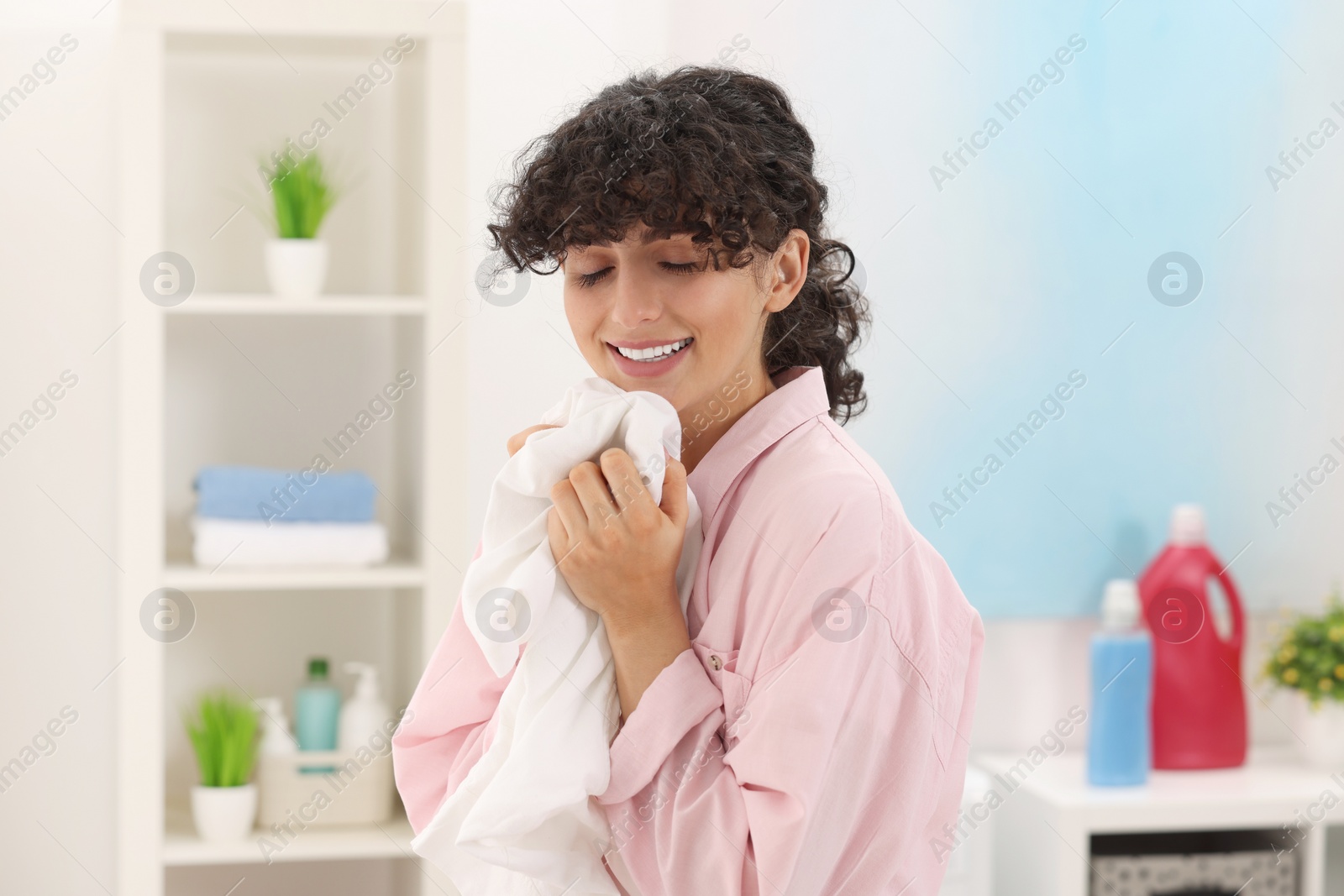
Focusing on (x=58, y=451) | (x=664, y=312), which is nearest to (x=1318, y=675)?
(x=664, y=312)

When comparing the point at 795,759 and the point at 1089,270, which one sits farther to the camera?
the point at 1089,270

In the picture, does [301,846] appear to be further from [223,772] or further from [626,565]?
[626,565]

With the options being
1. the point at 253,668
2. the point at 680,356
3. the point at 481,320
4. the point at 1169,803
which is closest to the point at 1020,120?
the point at 481,320

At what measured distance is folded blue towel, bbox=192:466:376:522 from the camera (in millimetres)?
1422

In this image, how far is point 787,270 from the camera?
807mm

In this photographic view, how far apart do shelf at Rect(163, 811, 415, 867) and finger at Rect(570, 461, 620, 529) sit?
82 cm

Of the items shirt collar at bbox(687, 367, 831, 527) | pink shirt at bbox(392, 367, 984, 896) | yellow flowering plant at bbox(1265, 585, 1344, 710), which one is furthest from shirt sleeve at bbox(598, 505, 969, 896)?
yellow flowering plant at bbox(1265, 585, 1344, 710)

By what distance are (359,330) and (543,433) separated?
0.98m

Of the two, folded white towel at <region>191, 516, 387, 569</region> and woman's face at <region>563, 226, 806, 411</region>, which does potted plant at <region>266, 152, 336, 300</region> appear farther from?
woman's face at <region>563, 226, 806, 411</region>

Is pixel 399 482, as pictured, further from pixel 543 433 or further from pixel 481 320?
pixel 543 433

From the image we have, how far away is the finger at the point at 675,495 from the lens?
721mm

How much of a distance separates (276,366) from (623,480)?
3.45 ft

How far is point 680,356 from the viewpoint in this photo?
2.46ft

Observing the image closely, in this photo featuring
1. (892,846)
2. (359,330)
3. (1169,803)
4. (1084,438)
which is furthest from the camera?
(1084,438)
